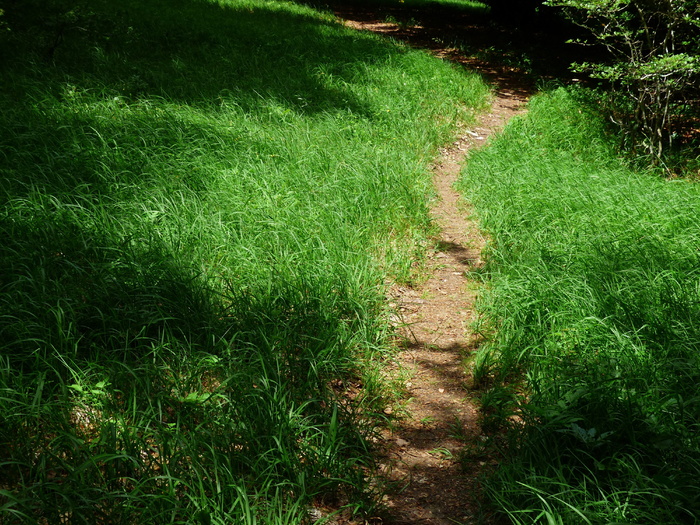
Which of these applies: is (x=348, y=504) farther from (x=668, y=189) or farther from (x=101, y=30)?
(x=101, y=30)

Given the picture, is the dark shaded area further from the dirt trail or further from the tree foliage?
the dirt trail

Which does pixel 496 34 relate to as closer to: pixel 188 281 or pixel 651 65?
pixel 651 65

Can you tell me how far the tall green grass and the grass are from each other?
0.76m

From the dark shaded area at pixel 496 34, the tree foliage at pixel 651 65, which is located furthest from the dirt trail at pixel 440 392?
the dark shaded area at pixel 496 34

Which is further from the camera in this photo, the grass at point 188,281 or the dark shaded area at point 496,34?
the dark shaded area at point 496,34

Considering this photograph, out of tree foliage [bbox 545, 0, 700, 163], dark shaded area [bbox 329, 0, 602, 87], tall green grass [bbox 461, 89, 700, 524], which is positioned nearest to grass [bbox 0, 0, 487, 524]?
tall green grass [bbox 461, 89, 700, 524]

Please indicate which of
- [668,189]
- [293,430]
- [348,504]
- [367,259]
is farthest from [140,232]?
[668,189]

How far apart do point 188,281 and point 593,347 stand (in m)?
2.44

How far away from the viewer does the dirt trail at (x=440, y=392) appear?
8.41 ft

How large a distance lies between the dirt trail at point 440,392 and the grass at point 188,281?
21 cm

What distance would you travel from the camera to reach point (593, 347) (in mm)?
3146

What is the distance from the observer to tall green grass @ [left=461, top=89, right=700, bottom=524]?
2.32 meters

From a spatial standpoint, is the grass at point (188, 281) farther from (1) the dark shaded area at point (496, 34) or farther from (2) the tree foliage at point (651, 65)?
(1) the dark shaded area at point (496, 34)

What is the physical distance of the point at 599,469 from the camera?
235 centimetres
